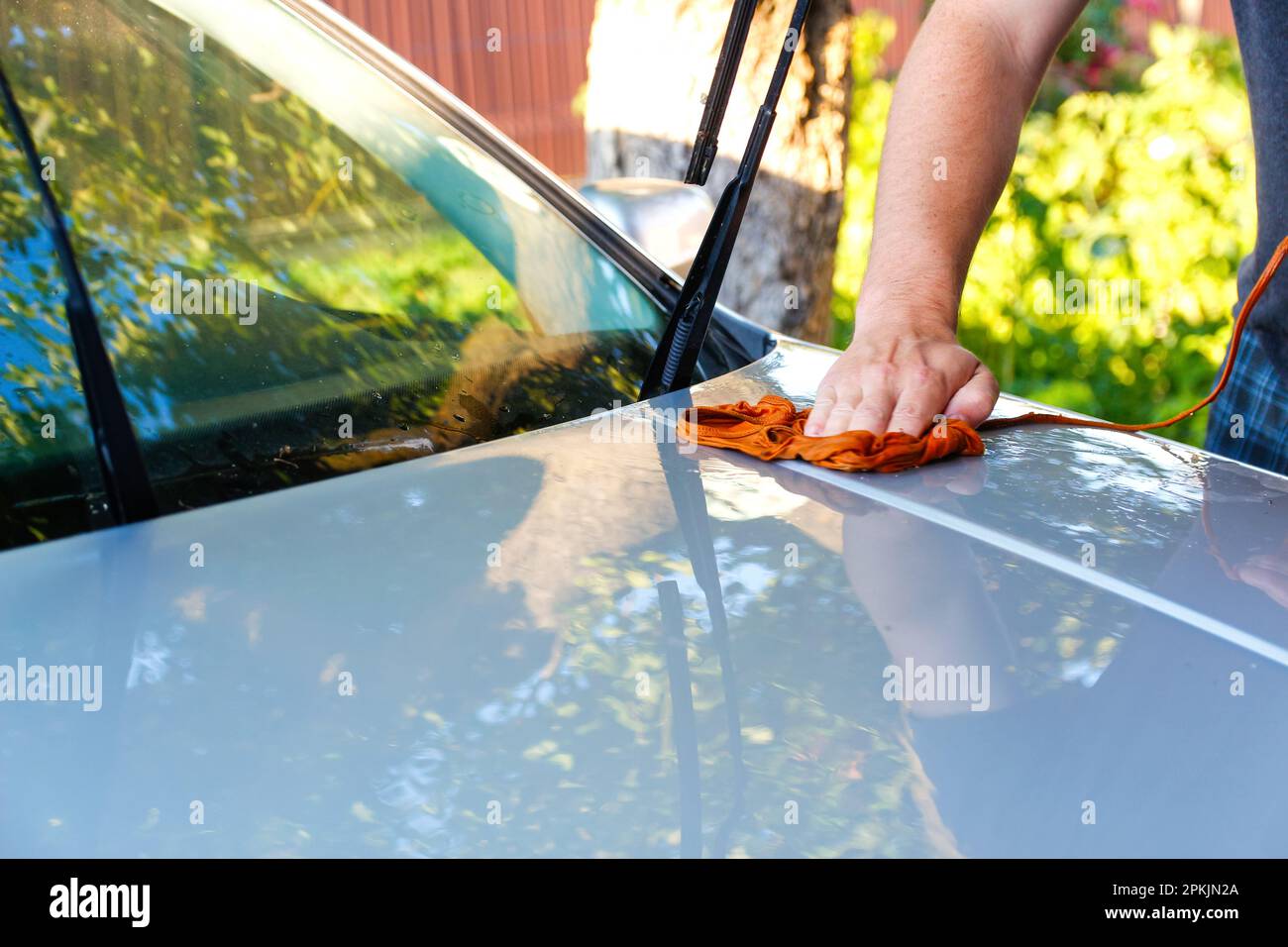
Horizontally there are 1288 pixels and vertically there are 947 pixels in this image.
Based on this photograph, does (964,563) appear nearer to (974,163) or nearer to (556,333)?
(556,333)

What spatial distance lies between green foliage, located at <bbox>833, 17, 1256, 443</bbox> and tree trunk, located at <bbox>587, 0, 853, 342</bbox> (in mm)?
1198

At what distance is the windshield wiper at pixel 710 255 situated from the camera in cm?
162

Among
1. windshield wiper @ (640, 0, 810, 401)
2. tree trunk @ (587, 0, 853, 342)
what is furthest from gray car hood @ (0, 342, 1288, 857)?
tree trunk @ (587, 0, 853, 342)

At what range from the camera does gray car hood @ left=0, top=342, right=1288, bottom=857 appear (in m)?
0.83

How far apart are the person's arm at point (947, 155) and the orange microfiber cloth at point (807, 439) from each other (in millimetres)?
144

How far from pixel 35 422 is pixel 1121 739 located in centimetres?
101

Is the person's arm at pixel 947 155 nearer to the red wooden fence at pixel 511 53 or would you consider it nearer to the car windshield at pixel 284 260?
the car windshield at pixel 284 260

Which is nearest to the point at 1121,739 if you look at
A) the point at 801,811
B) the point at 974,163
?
the point at 801,811

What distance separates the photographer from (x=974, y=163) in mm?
1815

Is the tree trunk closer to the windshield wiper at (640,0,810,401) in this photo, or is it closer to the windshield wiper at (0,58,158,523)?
the windshield wiper at (640,0,810,401)

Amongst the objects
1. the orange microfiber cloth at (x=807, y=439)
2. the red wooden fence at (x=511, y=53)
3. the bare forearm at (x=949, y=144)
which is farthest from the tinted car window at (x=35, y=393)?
the red wooden fence at (x=511, y=53)

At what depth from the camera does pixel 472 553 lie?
1222mm

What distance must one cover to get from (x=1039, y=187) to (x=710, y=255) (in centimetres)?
416

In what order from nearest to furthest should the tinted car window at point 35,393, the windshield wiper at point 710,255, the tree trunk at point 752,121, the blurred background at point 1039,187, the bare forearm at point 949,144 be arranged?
the tinted car window at point 35,393 → the windshield wiper at point 710,255 → the bare forearm at point 949,144 → the tree trunk at point 752,121 → the blurred background at point 1039,187
